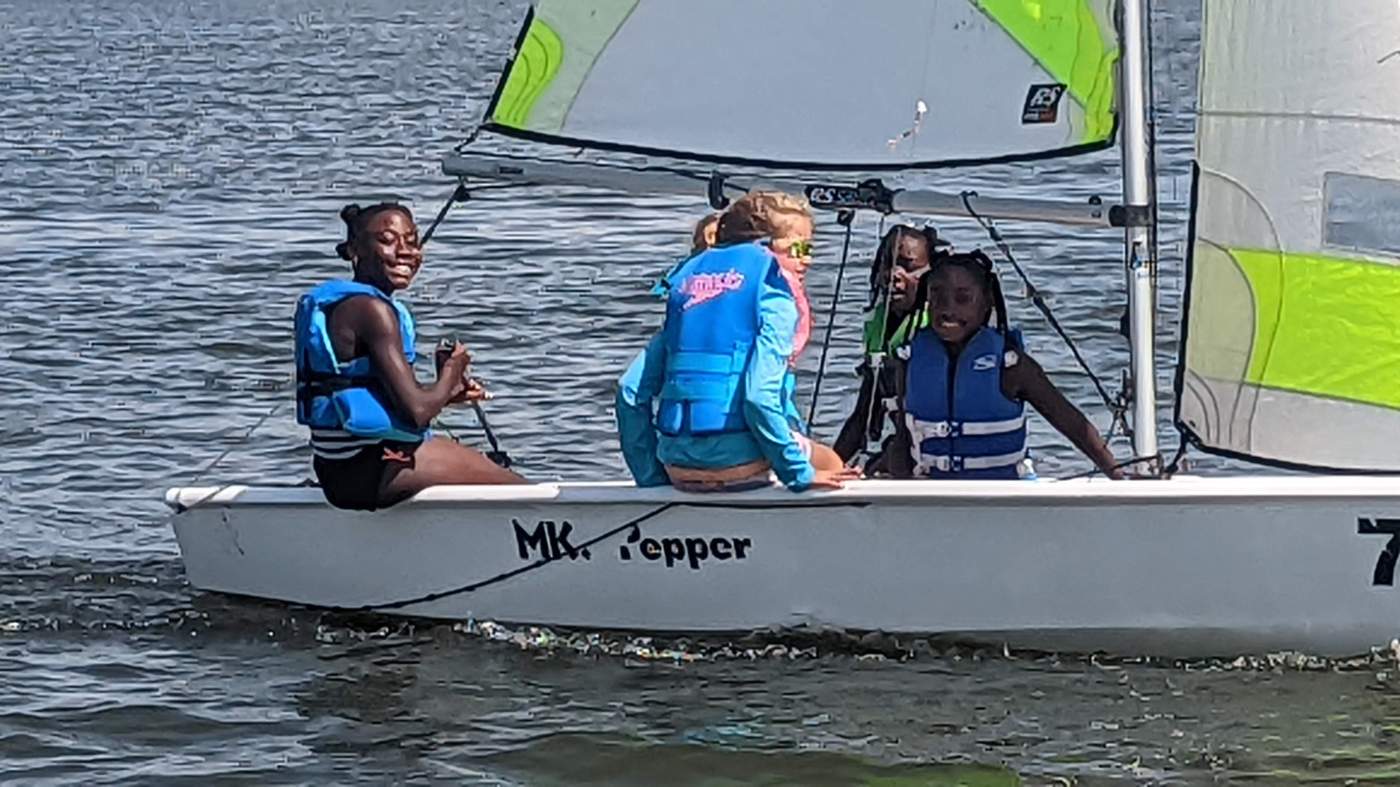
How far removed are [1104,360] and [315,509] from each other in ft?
17.1

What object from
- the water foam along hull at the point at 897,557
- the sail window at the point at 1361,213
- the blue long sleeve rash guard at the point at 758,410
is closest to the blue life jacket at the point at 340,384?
the water foam along hull at the point at 897,557

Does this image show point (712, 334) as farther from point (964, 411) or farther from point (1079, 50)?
point (1079, 50)

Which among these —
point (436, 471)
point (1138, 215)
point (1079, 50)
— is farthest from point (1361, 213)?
point (436, 471)

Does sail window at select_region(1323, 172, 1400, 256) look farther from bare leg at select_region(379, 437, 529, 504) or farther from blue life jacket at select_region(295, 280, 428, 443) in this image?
blue life jacket at select_region(295, 280, 428, 443)

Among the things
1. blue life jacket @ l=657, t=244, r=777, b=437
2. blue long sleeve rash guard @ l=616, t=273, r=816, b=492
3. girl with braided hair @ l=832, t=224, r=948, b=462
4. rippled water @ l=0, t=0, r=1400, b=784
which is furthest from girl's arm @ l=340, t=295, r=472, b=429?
girl with braided hair @ l=832, t=224, r=948, b=462

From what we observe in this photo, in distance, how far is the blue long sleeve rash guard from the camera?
624 cm

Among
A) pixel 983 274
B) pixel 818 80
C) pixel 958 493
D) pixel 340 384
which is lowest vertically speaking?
pixel 958 493

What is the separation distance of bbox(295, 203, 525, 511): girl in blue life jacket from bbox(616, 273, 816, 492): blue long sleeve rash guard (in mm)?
412

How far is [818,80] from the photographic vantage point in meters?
6.96

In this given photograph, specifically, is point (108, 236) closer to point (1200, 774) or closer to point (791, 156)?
point (791, 156)

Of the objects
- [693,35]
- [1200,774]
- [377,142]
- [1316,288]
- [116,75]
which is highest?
[116,75]

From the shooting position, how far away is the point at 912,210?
22.1 feet

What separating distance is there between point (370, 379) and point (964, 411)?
1428 mm

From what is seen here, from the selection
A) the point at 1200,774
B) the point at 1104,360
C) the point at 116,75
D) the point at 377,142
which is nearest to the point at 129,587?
the point at 1200,774
